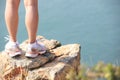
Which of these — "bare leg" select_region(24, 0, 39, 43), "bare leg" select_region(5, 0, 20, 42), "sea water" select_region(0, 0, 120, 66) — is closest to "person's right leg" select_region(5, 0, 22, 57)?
"bare leg" select_region(5, 0, 20, 42)

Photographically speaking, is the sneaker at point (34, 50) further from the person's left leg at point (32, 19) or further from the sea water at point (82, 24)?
the sea water at point (82, 24)

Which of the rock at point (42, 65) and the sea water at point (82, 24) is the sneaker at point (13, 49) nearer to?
the rock at point (42, 65)

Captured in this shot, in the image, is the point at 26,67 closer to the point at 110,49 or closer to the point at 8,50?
the point at 8,50

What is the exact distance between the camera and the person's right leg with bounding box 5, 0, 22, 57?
2.59 m

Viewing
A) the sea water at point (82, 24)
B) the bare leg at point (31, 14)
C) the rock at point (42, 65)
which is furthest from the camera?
the sea water at point (82, 24)

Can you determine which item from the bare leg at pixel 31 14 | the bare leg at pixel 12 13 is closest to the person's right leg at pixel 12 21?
the bare leg at pixel 12 13

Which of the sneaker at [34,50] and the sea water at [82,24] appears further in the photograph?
the sea water at [82,24]

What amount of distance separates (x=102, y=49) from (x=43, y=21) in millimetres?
820

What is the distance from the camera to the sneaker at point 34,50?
8.55ft

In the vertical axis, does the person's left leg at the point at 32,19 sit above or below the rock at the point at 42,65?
above

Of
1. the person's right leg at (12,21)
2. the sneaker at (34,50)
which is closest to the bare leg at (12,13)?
the person's right leg at (12,21)

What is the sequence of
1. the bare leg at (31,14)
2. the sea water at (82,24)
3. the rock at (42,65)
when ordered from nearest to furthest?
the bare leg at (31,14) < the rock at (42,65) < the sea water at (82,24)

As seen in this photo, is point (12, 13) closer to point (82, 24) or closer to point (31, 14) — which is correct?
point (31, 14)

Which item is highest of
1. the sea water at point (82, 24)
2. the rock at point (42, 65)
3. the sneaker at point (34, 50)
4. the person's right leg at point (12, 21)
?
the person's right leg at point (12, 21)
